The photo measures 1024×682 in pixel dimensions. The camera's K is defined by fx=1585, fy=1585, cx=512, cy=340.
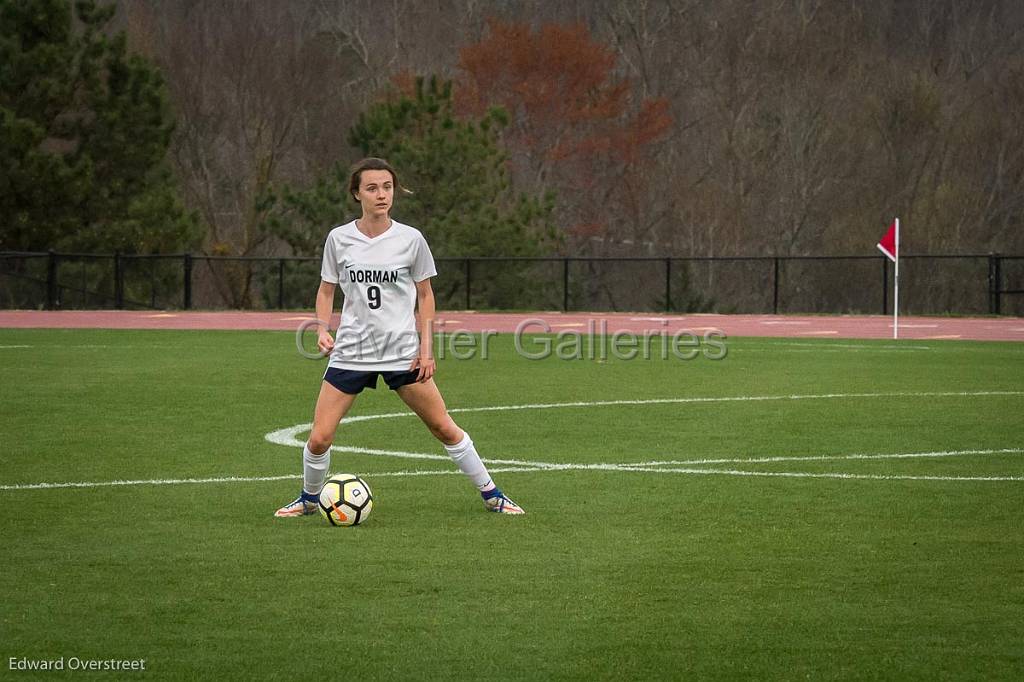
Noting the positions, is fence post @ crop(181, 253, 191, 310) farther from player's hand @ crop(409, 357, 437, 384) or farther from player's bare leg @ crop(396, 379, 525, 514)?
player's hand @ crop(409, 357, 437, 384)

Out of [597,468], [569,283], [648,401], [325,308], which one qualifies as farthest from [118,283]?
[325,308]

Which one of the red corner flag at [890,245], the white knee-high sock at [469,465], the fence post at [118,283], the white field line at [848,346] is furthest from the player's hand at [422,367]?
the fence post at [118,283]

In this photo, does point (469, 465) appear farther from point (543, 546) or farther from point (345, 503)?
point (543, 546)

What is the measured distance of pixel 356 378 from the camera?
853 cm

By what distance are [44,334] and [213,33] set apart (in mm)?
34415

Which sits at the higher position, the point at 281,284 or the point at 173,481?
the point at 281,284

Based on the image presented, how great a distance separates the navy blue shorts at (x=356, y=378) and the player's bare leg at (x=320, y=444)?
0.04m

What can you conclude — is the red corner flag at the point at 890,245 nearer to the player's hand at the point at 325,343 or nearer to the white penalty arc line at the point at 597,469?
the white penalty arc line at the point at 597,469

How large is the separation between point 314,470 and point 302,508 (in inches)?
10.1

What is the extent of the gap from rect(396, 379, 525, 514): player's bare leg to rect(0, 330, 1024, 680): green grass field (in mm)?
143

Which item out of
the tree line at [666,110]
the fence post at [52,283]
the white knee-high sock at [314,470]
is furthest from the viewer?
the tree line at [666,110]

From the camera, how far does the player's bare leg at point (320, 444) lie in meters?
8.52

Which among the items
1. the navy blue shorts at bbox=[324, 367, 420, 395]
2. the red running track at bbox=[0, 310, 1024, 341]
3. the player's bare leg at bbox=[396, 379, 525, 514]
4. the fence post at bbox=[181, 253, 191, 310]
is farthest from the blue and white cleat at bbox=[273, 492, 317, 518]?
the fence post at bbox=[181, 253, 191, 310]

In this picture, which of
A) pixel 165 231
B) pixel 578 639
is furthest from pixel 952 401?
pixel 165 231
